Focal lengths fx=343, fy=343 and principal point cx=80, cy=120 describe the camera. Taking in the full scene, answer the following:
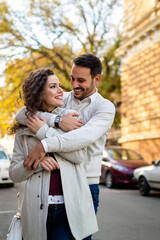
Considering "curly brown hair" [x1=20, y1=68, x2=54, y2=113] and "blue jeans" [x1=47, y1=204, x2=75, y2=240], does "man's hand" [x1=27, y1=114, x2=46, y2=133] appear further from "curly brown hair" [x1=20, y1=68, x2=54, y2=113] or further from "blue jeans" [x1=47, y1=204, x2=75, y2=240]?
"blue jeans" [x1=47, y1=204, x2=75, y2=240]

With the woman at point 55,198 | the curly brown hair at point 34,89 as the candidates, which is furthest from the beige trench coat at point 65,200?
the curly brown hair at point 34,89

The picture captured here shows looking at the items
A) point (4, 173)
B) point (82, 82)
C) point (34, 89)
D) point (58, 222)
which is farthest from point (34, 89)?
point (4, 173)

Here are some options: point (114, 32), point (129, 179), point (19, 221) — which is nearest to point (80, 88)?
point (19, 221)

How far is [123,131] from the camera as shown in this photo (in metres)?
21.9

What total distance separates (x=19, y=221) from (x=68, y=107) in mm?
902

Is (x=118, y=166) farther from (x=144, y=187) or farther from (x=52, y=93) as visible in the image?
(x=52, y=93)

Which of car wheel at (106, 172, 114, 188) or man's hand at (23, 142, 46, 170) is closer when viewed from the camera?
man's hand at (23, 142, 46, 170)

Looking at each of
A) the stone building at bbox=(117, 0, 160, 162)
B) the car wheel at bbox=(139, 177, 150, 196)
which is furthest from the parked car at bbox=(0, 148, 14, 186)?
the stone building at bbox=(117, 0, 160, 162)

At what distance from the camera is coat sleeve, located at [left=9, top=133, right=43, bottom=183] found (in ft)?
7.25

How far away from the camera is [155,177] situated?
1061 cm

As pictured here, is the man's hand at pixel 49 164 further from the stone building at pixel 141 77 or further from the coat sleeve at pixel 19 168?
the stone building at pixel 141 77

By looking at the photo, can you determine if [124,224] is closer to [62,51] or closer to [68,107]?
[68,107]

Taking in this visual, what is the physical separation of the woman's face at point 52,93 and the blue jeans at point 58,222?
0.70m

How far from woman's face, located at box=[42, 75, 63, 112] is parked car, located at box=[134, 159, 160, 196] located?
28.4 feet
